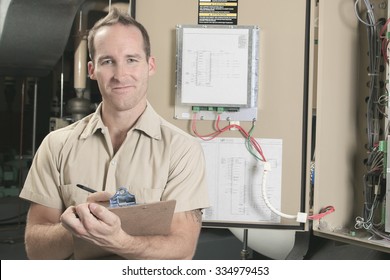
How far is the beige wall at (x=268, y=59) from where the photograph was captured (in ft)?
5.37

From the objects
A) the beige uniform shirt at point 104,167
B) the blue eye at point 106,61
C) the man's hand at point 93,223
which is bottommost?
the man's hand at point 93,223

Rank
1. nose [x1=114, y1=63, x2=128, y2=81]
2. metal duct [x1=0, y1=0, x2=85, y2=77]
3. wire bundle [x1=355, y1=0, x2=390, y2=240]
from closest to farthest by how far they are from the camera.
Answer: nose [x1=114, y1=63, x2=128, y2=81]
metal duct [x1=0, y1=0, x2=85, y2=77]
wire bundle [x1=355, y1=0, x2=390, y2=240]

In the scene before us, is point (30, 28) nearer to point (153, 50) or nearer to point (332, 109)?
point (153, 50)

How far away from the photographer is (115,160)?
126 centimetres

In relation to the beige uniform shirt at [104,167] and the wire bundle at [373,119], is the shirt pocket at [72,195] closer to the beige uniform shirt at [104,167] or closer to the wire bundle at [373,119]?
the beige uniform shirt at [104,167]

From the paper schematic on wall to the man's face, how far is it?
235 mm

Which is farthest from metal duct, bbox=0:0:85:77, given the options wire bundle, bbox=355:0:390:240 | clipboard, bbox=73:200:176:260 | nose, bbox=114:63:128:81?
wire bundle, bbox=355:0:390:240

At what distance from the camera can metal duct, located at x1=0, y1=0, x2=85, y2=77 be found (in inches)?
61.2

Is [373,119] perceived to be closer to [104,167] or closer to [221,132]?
[221,132]

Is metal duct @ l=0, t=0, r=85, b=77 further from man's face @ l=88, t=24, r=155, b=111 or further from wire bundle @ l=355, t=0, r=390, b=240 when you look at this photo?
wire bundle @ l=355, t=0, r=390, b=240

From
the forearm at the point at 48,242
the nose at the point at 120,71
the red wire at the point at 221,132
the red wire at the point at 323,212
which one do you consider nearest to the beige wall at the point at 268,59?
the red wire at the point at 221,132

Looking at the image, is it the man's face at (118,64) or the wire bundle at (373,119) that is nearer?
the man's face at (118,64)

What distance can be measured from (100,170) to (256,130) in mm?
599

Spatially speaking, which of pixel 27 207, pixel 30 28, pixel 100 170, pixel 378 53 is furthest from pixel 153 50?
pixel 378 53
